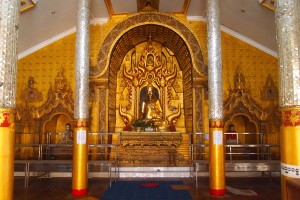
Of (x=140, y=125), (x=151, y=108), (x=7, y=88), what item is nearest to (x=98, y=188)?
(x=140, y=125)

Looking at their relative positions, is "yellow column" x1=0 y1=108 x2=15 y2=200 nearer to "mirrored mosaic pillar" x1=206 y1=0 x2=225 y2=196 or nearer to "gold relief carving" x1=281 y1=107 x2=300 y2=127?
"gold relief carving" x1=281 y1=107 x2=300 y2=127

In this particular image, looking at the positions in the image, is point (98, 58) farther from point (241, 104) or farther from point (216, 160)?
point (216, 160)

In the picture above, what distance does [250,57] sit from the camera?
1166cm

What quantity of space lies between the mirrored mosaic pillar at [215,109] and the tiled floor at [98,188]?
439 mm

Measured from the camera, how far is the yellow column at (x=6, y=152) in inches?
182

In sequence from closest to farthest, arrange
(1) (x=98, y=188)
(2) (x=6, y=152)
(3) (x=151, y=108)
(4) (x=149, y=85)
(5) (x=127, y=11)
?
(2) (x=6, y=152) < (1) (x=98, y=188) < (5) (x=127, y=11) < (3) (x=151, y=108) < (4) (x=149, y=85)

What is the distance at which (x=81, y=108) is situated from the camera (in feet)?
26.2

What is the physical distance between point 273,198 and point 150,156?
5125mm

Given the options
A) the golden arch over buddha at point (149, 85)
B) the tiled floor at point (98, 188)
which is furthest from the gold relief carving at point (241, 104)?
the tiled floor at point (98, 188)

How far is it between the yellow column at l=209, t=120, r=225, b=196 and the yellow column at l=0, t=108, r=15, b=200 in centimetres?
489

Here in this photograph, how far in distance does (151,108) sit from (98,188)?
4.76 m

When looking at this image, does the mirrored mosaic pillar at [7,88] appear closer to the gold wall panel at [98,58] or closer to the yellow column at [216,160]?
the yellow column at [216,160]

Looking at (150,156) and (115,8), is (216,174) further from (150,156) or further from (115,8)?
(115,8)

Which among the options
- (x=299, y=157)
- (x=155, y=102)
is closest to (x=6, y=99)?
(x=299, y=157)
